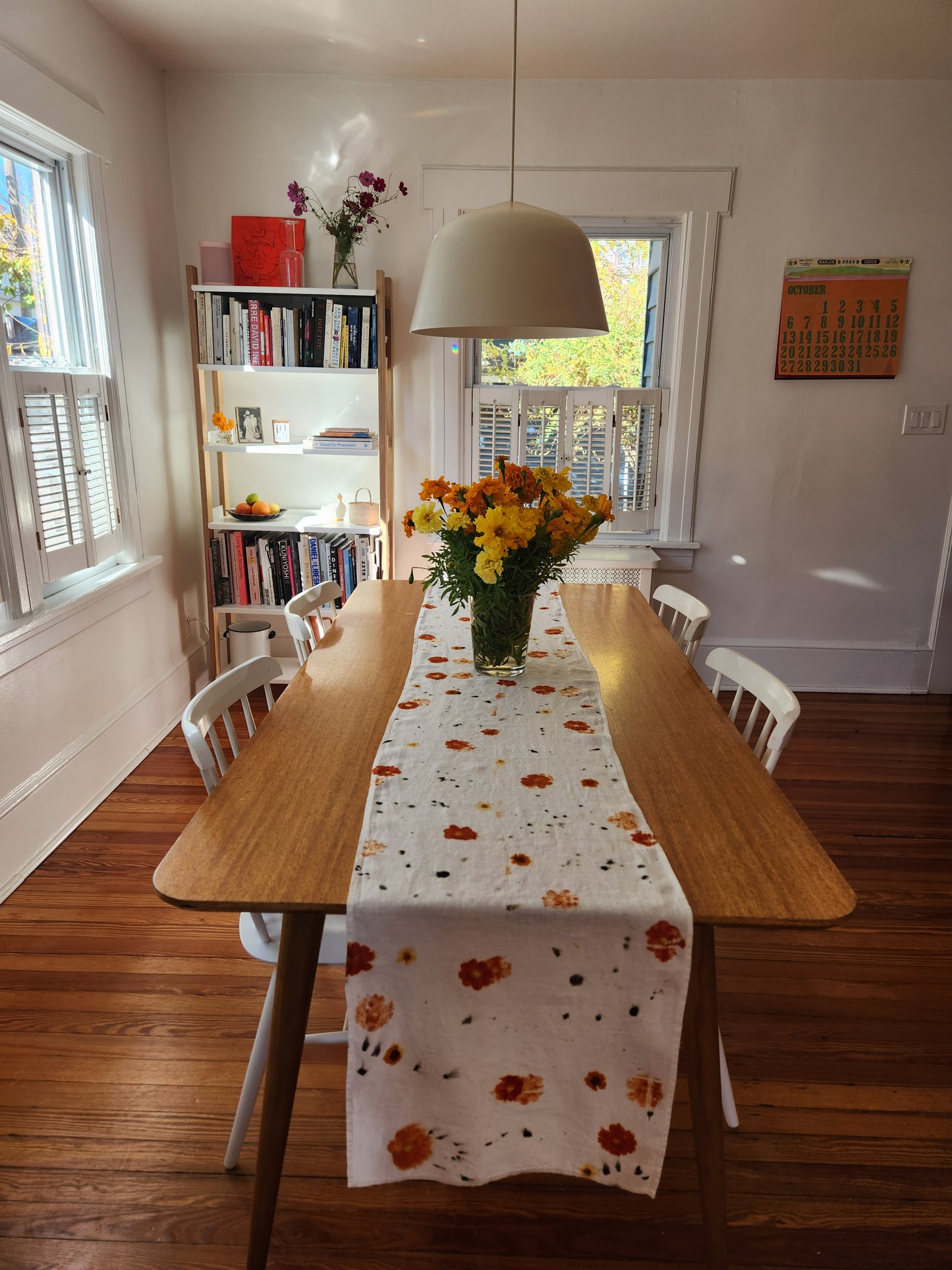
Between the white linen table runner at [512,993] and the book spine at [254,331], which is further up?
the book spine at [254,331]

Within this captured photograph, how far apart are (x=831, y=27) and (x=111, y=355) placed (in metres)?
2.72

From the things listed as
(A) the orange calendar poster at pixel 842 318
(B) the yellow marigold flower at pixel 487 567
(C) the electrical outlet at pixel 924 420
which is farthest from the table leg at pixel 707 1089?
(C) the electrical outlet at pixel 924 420

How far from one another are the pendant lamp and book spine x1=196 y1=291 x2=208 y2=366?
86.1 inches

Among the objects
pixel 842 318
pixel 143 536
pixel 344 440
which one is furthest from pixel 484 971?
pixel 842 318

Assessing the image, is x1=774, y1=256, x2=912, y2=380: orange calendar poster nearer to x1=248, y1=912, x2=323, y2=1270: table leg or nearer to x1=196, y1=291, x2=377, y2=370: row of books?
x1=196, y1=291, x2=377, y2=370: row of books

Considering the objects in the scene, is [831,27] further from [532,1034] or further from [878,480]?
[532,1034]

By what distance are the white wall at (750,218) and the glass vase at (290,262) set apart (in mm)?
141

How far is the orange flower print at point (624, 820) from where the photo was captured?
1249 millimetres

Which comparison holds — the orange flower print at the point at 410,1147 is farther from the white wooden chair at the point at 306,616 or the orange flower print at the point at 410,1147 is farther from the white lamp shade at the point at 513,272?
the white lamp shade at the point at 513,272

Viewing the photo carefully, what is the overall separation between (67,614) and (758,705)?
207cm

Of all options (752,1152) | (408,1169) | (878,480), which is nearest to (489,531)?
(408,1169)

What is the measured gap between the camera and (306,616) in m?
2.40

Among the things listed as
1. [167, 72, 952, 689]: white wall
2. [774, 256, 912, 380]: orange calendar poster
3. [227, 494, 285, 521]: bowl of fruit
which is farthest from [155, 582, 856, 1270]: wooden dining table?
[774, 256, 912, 380]: orange calendar poster

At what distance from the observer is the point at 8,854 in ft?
7.70
